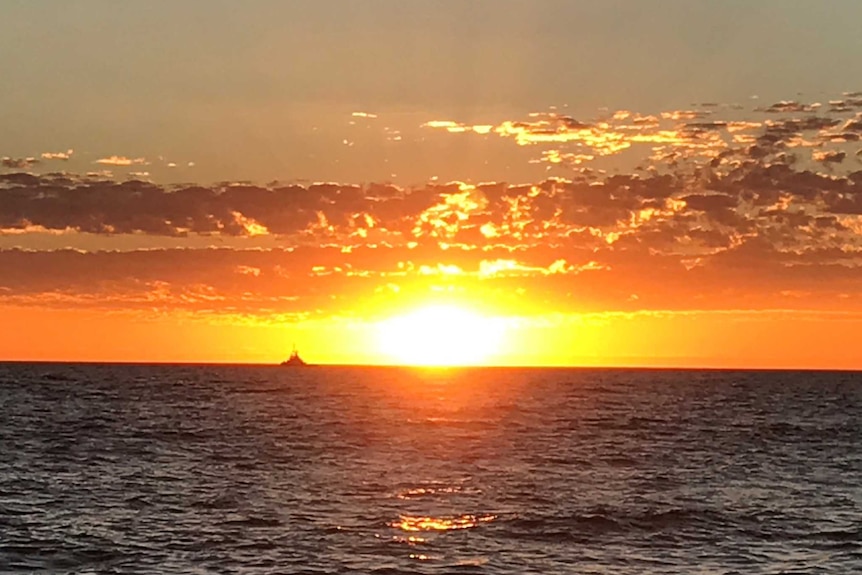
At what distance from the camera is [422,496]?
44656mm

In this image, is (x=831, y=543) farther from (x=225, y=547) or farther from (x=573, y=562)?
(x=225, y=547)

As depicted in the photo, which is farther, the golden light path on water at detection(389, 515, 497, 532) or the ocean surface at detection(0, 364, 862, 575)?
the golden light path on water at detection(389, 515, 497, 532)

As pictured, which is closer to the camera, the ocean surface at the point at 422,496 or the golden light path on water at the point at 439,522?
the ocean surface at the point at 422,496

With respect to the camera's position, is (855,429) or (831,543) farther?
(855,429)

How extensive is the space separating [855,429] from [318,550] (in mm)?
65967

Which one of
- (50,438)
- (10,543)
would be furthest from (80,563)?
(50,438)

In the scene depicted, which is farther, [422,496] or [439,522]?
[422,496]

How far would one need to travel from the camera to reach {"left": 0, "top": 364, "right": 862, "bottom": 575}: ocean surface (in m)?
33.2

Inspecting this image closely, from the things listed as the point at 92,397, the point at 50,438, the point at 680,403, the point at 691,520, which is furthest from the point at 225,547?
the point at 680,403

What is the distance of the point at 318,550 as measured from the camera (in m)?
33.7

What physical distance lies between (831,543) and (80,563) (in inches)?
899

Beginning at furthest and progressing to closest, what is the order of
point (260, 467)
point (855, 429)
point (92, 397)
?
point (92, 397), point (855, 429), point (260, 467)

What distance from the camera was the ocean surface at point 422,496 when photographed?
33156mm

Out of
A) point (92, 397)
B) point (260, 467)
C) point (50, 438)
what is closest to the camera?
point (260, 467)
